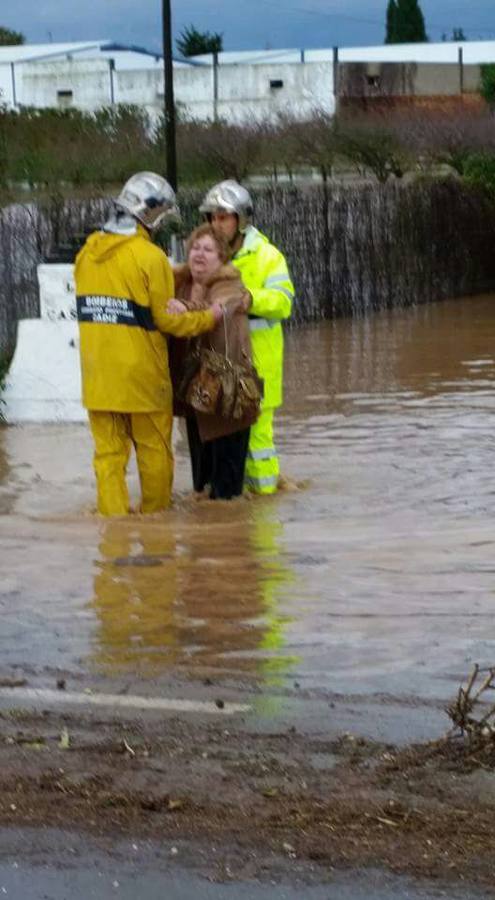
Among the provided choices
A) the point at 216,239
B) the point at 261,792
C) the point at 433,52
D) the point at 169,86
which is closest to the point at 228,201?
the point at 216,239

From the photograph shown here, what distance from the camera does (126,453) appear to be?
9.70 metres

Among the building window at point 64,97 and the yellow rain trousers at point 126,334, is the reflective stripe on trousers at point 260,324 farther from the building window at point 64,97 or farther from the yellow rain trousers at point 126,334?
the building window at point 64,97

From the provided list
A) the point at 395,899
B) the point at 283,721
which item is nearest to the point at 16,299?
the point at 283,721

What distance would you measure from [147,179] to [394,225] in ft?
57.0

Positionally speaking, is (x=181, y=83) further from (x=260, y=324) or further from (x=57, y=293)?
(x=260, y=324)

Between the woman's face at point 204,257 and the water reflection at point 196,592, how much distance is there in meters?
1.30

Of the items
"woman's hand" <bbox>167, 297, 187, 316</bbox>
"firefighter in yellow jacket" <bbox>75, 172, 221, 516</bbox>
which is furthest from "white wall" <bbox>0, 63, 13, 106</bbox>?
"woman's hand" <bbox>167, 297, 187, 316</bbox>

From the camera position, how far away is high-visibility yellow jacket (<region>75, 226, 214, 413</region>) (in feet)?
30.7

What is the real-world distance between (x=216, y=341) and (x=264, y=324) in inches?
14.7

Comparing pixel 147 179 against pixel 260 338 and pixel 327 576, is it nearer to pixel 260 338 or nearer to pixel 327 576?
pixel 260 338

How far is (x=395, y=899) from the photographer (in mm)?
4406

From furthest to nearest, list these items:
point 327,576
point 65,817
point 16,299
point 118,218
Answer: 1. point 16,299
2. point 118,218
3. point 327,576
4. point 65,817

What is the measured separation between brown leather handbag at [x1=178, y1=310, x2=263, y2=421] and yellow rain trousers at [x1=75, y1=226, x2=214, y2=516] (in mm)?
165

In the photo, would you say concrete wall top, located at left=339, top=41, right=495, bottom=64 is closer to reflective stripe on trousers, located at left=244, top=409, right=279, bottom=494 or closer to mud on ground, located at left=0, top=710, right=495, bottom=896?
reflective stripe on trousers, located at left=244, top=409, right=279, bottom=494
